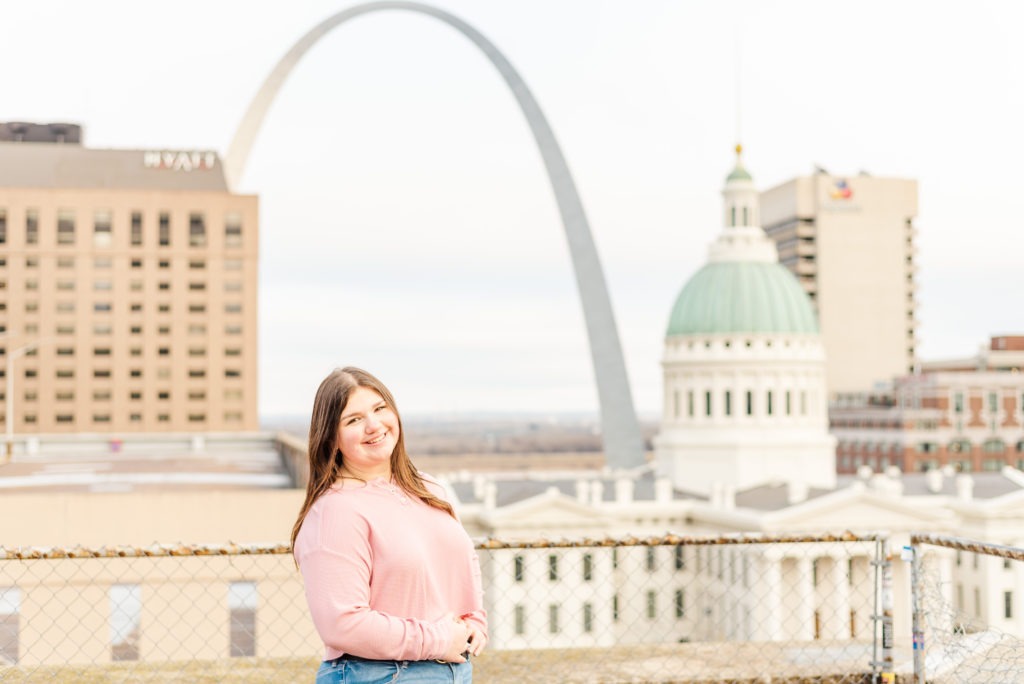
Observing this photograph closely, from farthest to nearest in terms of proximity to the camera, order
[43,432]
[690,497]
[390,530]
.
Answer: [43,432] → [690,497] → [390,530]

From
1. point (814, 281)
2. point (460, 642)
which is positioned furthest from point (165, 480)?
point (814, 281)

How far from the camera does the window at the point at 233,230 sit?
14325 centimetres

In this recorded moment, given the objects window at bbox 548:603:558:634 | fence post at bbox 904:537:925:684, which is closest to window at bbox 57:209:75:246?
window at bbox 548:603:558:634

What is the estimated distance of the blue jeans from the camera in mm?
5891

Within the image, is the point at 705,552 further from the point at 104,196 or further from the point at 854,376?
the point at 854,376

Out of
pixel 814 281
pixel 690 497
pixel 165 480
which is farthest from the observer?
pixel 814 281

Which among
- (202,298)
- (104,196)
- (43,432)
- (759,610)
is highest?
(104,196)

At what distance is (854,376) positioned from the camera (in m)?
193

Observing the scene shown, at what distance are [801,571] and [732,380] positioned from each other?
34255 millimetres

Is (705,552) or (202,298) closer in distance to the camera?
(705,552)

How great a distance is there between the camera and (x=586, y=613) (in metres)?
96.0

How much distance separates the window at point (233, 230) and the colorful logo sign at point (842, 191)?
8871cm

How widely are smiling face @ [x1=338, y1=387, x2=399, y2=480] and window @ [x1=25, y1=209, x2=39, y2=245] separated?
14570 cm

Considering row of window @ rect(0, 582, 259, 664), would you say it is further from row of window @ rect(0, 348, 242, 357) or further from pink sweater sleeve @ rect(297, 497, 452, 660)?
row of window @ rect(0, 348, 242, 357)
